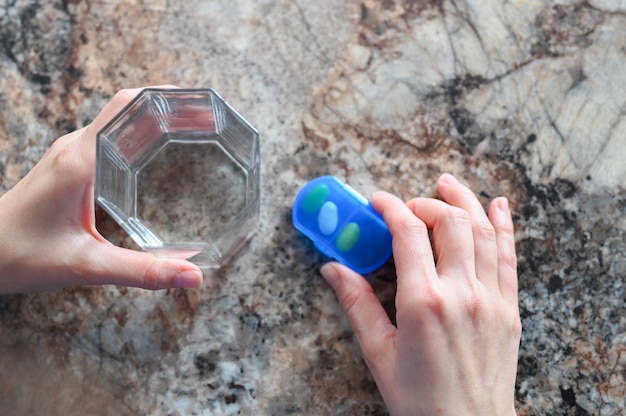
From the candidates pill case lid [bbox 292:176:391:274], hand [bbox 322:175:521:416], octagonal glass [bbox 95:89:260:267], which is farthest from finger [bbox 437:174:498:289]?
octagonal glass [bbox 95:89:260:267]

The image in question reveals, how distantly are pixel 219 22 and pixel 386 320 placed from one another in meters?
0.54

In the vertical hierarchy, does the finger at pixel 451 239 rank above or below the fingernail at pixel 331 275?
above

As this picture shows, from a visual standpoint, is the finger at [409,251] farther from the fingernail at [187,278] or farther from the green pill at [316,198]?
the fingernail at [187,278]

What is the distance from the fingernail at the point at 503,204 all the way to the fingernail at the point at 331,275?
0.90ft

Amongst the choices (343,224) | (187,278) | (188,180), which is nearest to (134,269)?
(187,278)

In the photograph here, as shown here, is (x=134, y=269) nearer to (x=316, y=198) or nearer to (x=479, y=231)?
(x=316, y=198)

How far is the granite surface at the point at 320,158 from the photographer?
3.24 feet

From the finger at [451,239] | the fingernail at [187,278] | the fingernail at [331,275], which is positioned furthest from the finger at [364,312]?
the fingernail at [187,278]

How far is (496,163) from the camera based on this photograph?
1032 millimetres

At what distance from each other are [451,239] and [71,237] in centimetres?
52

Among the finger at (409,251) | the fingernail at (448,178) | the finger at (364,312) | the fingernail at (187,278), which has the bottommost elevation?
the finger at (364,312)

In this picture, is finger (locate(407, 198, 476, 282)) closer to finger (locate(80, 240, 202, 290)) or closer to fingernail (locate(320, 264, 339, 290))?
fingernail (locate(320, 264, 339, 290))

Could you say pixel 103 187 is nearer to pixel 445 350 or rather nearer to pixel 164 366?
pixel 164 366

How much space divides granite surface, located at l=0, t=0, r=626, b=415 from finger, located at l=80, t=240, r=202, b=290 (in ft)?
0.44
